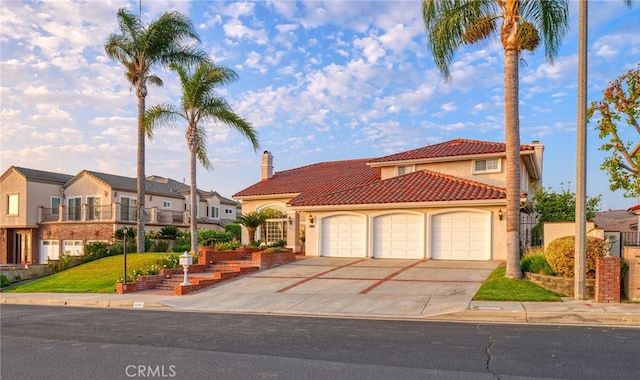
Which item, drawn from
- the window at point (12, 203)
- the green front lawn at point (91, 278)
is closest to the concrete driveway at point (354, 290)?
the green front lawn at point (91, 278)

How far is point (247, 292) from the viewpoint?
15.4m

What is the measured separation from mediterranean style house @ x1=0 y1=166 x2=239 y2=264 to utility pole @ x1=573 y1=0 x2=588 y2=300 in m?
30.7

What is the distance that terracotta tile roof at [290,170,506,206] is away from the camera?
2075 centimetres

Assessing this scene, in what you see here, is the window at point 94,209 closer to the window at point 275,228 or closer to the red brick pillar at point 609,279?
the window at point 275,228

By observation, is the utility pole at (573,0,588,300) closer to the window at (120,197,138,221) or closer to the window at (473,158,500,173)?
the window at (473,158,500,173)

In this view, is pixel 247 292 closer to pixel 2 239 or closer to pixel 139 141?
pixel 139 141

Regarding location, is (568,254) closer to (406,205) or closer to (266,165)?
(406,205)

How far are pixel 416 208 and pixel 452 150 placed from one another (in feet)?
15.8

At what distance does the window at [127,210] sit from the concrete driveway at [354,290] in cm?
2001

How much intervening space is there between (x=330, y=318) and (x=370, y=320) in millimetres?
1014

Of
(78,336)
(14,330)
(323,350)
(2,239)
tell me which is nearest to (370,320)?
(323,350)

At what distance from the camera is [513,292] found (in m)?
12.8

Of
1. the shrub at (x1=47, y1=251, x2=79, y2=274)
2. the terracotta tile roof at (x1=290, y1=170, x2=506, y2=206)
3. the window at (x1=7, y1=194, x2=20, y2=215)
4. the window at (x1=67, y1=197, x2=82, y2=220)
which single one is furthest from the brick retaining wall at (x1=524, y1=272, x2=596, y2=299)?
the window at (x1=7, y1=194, x2=20, y2=215)

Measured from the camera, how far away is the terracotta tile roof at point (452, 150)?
23031 mm
